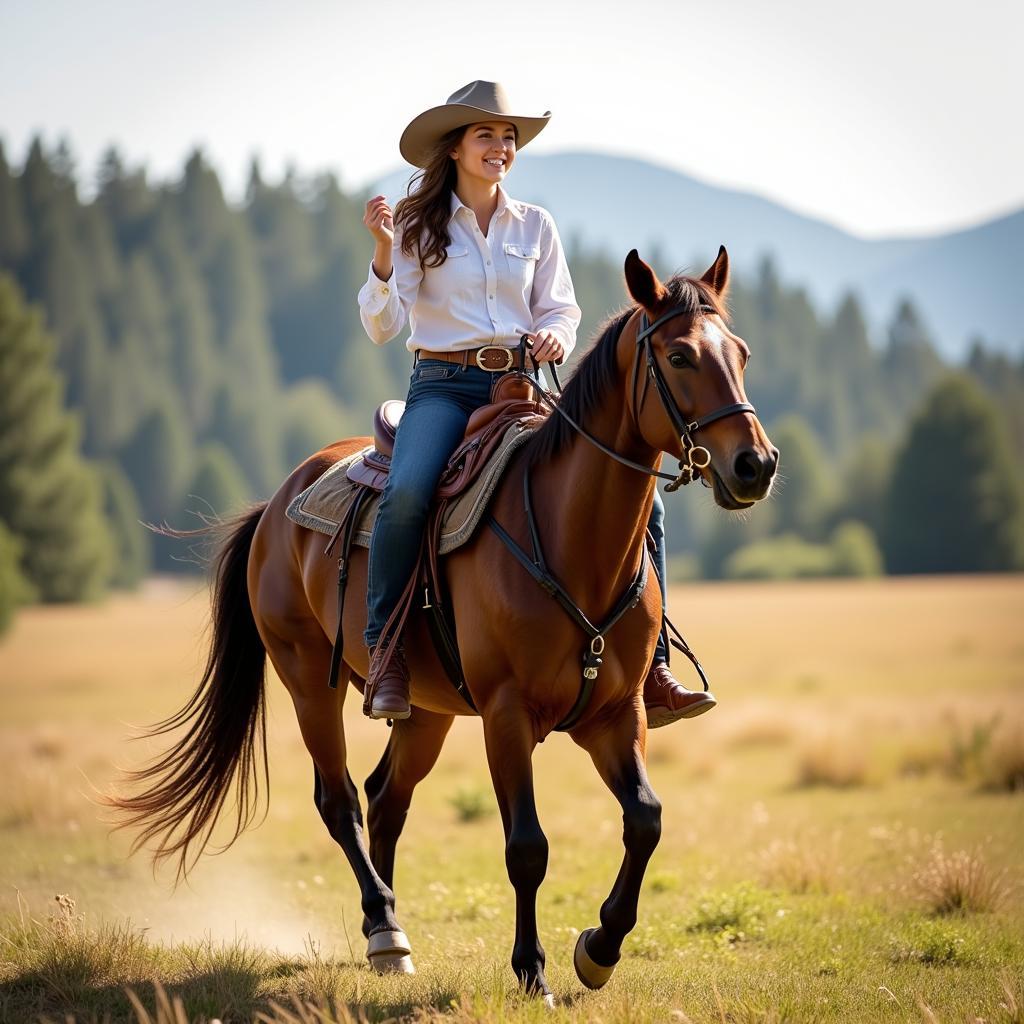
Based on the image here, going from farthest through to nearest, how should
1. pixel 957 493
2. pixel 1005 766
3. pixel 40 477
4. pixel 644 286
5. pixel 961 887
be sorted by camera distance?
1. pixel 957 493
2. pixel 40 477
3. pixel 1005 766
4. pixel 961 887
5. pixel 644 286

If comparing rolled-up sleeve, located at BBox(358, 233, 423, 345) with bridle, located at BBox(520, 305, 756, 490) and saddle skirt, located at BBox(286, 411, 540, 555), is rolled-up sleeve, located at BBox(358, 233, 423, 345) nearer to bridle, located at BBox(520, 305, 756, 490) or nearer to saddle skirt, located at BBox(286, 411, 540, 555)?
saddle skirt, located at BBox(286, 411, 540, 555)

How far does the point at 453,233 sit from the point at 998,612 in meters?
45.7

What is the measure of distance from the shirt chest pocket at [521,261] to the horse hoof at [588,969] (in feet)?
10.2

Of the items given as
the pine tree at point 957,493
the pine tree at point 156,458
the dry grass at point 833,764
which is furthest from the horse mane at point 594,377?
the pine tree at point 156,458

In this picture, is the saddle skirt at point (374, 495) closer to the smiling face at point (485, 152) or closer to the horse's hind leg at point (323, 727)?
the horse's hind leg at point (323, 727)

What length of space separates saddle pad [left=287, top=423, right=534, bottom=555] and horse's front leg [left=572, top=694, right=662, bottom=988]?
1096 mm

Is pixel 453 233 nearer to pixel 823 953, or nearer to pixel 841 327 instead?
pixel 823 953

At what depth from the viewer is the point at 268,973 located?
6648mm

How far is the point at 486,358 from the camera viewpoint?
6.68m

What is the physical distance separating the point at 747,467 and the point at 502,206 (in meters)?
2.39

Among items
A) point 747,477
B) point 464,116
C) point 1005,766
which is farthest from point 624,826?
point 1005,766

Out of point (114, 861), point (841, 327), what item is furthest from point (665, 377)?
point (841, 327)

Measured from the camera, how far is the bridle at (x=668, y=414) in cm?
519

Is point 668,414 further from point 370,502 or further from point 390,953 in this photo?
point 390,953
